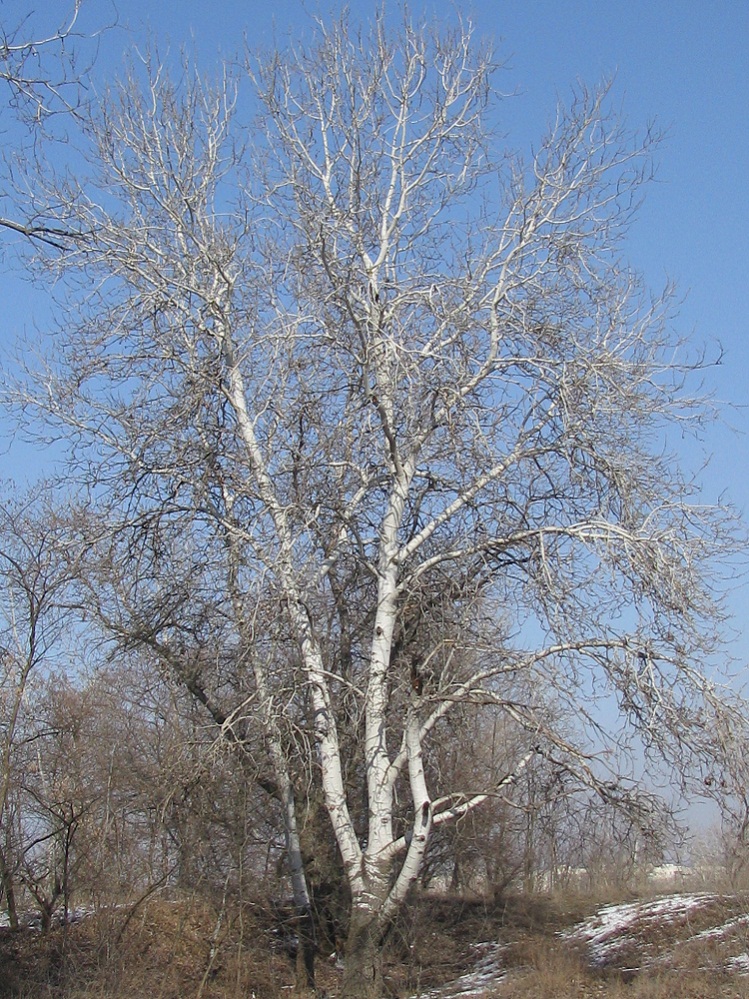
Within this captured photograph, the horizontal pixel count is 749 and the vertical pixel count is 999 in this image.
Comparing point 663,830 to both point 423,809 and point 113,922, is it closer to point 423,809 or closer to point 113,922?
point 423,809

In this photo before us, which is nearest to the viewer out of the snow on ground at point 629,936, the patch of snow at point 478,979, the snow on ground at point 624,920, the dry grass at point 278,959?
the dry grass at point 278,959

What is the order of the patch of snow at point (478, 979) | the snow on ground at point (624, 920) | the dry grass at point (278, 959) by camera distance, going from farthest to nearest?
the snow on ground at point (624, 920)
the patch of snow at point (478, 979)
the dry grass at point (278, 959)

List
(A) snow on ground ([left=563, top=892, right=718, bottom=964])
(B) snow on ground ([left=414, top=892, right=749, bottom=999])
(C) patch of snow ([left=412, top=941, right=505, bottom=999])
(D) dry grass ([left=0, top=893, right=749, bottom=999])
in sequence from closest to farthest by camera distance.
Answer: (D) dry grass ([left=0, top=893, right=749, bottom=999])
(C) patch of snow ([left=412, top=941, right=505, bottom=999])
(B) snow on ground ([left=414, top=892, right=749, bottom=999])
(A) snow on ground ([left=563, top=892, right=718, bottom=964])

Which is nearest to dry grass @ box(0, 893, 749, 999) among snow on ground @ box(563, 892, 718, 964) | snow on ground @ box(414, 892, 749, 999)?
snow on ground @ box(414, 892, 749, 999)

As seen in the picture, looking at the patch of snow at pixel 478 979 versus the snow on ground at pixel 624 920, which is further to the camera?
the snow on ground at pixel 624 920

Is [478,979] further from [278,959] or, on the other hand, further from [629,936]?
[629,936]

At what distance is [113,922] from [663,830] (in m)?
5.62

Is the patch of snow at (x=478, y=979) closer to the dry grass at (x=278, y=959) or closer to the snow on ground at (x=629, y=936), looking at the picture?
the snow on ground at (x=629, y=936)

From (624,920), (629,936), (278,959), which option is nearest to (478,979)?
(278,959)

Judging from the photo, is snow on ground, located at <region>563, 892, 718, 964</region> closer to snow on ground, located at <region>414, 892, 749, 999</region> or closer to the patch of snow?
snow on ground, located at <region>414, 892, 749, 999</region>

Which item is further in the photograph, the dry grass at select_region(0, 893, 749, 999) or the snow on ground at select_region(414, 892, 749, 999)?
the snow on ground at select_region(414, 892, 749, 999)

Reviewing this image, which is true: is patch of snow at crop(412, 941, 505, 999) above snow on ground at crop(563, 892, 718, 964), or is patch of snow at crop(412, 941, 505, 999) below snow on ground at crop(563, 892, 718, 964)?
below

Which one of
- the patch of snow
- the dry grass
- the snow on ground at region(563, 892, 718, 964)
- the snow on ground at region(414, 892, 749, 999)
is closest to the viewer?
the dry grass

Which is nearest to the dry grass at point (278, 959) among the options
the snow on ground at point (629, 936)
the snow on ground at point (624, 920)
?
the snow on ground at point (629, 936)
